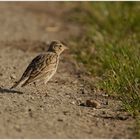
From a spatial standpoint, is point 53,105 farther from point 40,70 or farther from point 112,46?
point 112,46

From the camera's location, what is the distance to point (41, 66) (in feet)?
35.6

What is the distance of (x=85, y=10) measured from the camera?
1931cm

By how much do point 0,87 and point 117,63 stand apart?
1.83 meters

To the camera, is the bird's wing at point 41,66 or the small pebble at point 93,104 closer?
the small pebble at point 93,104

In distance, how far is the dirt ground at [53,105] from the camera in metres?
8.58

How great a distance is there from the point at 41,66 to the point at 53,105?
→ 47.7 inches

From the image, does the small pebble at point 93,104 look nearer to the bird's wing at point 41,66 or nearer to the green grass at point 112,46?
the green grass at point 112,46

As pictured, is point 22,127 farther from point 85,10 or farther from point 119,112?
point 85,10

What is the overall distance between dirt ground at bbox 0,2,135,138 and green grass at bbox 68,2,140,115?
220mm

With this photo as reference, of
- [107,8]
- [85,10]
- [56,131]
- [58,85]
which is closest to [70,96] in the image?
[58,85]

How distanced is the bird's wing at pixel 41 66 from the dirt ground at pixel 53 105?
0.23m

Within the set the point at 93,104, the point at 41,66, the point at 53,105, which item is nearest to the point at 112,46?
the point at 41,66

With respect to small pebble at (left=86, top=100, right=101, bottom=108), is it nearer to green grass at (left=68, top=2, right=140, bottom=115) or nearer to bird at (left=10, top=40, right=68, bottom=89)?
green grass at (left=68, top=2, right=140, bottom=115)

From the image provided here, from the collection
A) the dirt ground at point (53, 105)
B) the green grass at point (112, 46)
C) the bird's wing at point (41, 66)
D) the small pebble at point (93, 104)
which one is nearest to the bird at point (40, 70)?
the bird's wing at point (41, 66)
